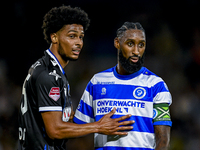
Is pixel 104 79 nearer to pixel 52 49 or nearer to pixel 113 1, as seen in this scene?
pixel 52 49

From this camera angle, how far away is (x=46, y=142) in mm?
2637

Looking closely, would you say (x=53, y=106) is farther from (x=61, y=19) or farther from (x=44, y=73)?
(x=61, y=19)

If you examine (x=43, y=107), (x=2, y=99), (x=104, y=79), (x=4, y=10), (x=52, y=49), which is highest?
(x=4, y=10)

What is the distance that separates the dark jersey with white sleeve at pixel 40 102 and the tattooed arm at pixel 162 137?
952 millimetres

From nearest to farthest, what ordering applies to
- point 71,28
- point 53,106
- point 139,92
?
1. point 53,106
2. point 139,92
3. point 71,28

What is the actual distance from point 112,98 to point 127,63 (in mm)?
399

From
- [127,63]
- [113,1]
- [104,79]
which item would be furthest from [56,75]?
[113,1]

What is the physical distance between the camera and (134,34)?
2781 mm

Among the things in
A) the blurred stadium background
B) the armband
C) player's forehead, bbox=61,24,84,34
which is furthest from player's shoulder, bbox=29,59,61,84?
the blurred stadium background

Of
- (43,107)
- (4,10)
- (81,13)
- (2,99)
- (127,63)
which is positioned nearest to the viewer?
(43,107)

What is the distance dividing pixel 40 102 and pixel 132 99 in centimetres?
92

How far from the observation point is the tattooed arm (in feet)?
8.36

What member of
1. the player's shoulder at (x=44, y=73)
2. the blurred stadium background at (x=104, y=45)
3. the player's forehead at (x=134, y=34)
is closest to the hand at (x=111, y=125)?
the player's shoulder at (x=44, y=73)

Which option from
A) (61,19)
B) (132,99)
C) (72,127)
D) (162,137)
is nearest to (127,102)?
(132,99)
